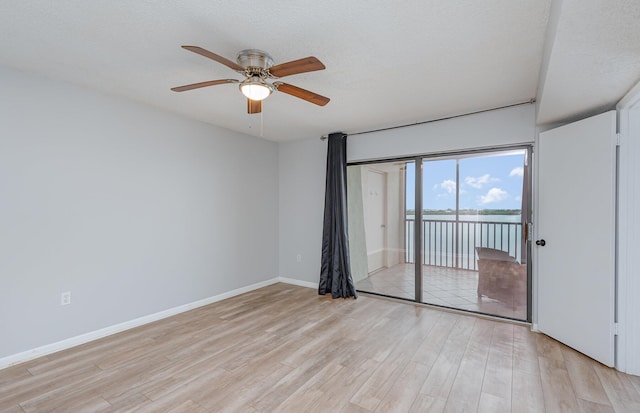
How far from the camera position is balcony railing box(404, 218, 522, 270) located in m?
3.42

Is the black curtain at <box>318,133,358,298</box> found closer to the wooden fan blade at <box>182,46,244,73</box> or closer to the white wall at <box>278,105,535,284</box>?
the white wall at <box>278,105,535,284</box>

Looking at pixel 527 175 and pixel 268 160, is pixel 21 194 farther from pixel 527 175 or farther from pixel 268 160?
pixel 527 175

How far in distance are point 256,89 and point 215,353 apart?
7.44ft

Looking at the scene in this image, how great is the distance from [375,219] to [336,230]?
25.8 inches

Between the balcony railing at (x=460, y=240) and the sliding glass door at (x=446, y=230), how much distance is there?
0.01 metres

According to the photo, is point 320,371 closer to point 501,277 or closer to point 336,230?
point 336,230

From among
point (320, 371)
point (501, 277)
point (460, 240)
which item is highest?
point (460, 240)

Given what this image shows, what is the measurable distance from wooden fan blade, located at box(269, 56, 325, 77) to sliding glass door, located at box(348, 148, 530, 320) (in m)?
2.51

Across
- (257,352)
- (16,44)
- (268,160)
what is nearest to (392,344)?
(257,352)

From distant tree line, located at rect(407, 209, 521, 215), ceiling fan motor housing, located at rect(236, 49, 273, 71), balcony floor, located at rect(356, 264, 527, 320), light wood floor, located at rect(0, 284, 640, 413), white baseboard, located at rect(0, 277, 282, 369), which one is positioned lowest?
light wood floor, located at rect(0, 284, 640, 413)

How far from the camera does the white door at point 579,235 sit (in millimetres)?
2414

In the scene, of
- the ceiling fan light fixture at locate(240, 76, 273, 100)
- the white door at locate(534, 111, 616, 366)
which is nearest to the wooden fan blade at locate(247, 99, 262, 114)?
the ceiling fan light fixture at locate(240, 76, 273, 100)

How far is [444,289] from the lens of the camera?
3.91 meters

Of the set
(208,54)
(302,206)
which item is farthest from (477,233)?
(208,54)
